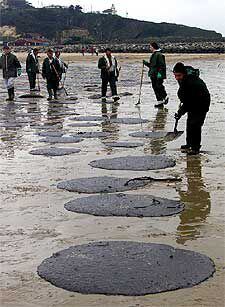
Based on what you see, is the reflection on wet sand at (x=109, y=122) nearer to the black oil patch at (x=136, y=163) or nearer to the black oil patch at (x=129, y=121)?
the black oil patch at (x=129, y=121)

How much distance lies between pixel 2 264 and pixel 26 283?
1.51 ft

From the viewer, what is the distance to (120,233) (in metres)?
5.61

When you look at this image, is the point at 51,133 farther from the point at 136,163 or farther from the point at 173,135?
the point at 136,163

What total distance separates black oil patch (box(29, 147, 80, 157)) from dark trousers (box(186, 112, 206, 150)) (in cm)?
192

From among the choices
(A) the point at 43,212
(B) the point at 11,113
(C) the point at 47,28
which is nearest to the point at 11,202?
(A) the point at 43,212

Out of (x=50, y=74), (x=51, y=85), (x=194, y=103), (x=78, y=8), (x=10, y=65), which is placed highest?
(x=78, y=8)

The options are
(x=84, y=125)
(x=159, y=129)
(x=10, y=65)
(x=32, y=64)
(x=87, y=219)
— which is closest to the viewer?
(x=87, y=219)

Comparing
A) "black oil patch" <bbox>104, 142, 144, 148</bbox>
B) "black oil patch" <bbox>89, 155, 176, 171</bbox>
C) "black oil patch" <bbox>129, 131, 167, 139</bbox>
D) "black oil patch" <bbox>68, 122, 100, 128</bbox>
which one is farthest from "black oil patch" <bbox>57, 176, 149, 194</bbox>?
"black oil patch" <bbox>68, 122, 100, 128</bbox>

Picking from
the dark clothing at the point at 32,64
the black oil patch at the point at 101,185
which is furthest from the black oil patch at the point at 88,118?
the dark clothing at the point at 32,64

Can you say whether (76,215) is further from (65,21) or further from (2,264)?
(65,21)

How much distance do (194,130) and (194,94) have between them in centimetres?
61

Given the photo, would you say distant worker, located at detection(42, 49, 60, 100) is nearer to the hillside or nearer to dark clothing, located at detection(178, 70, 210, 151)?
dark clothing, located at detection(178, 70, 210, 151)

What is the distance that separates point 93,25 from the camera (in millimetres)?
177250

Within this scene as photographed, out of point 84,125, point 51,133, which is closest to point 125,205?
point 51,133
